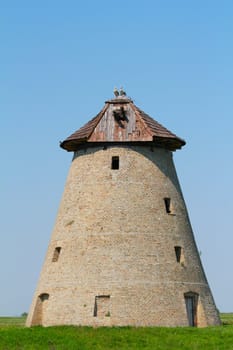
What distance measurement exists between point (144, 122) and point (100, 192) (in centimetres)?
423

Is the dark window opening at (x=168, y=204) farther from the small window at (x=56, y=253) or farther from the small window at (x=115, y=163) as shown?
the small window at (x=56, y=253)

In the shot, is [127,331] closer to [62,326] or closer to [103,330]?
[103,330]

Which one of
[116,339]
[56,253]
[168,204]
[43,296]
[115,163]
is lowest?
[116,339]

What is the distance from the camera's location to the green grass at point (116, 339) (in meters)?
27.0

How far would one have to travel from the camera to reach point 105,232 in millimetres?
35500

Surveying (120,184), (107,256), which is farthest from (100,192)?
(107,256)

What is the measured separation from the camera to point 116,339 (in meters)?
28.6

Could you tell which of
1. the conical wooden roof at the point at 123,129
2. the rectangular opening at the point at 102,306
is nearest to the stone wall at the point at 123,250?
the rectangular opening at the point at 102,306

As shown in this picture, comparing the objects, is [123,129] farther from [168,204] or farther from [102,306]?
[102,306]

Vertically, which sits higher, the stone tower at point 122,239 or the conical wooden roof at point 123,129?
the conical wooden roof at point 123,129

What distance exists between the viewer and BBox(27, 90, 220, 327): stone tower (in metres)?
34.2

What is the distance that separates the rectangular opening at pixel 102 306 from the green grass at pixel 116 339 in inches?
79.9

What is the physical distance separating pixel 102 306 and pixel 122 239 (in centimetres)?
335

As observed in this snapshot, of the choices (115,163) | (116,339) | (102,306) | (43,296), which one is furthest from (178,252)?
(116,339)
